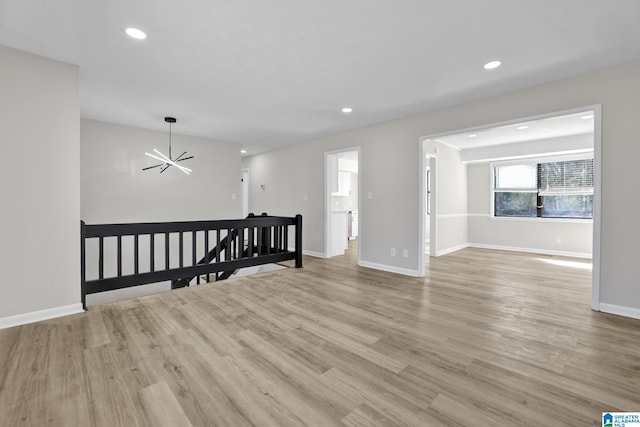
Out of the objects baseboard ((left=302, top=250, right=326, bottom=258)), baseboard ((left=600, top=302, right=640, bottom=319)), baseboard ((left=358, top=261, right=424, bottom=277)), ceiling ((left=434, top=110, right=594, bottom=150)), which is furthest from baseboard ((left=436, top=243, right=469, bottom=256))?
baseboard ((left=600, top=302, right=640, bottom=319))

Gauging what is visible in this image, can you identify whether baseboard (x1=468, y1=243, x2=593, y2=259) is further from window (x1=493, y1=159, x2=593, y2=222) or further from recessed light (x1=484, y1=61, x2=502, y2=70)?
recessed light (x1=484, y1=61, x2=502, y2=70)

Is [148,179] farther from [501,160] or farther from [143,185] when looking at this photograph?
[501,160]

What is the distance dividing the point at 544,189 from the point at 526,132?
191 cm

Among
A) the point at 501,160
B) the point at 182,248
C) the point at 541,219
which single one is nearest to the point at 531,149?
the point at 501,160

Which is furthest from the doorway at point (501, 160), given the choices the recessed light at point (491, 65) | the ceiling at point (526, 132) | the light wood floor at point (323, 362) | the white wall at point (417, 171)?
the light wood floor at point (323, 362)

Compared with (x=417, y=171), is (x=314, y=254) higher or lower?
lower

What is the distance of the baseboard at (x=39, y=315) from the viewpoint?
7.86 feet

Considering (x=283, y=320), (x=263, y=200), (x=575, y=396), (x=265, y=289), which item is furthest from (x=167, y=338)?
(x=263, y=200)

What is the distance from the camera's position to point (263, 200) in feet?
23.4

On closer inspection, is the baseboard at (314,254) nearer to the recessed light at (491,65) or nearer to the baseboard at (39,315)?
the baseboard at (39,315)

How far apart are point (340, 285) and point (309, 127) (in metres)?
2.76

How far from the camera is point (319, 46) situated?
7.80 ft

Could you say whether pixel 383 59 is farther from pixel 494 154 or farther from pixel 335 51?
pixel 494 154

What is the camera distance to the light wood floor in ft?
4.62
